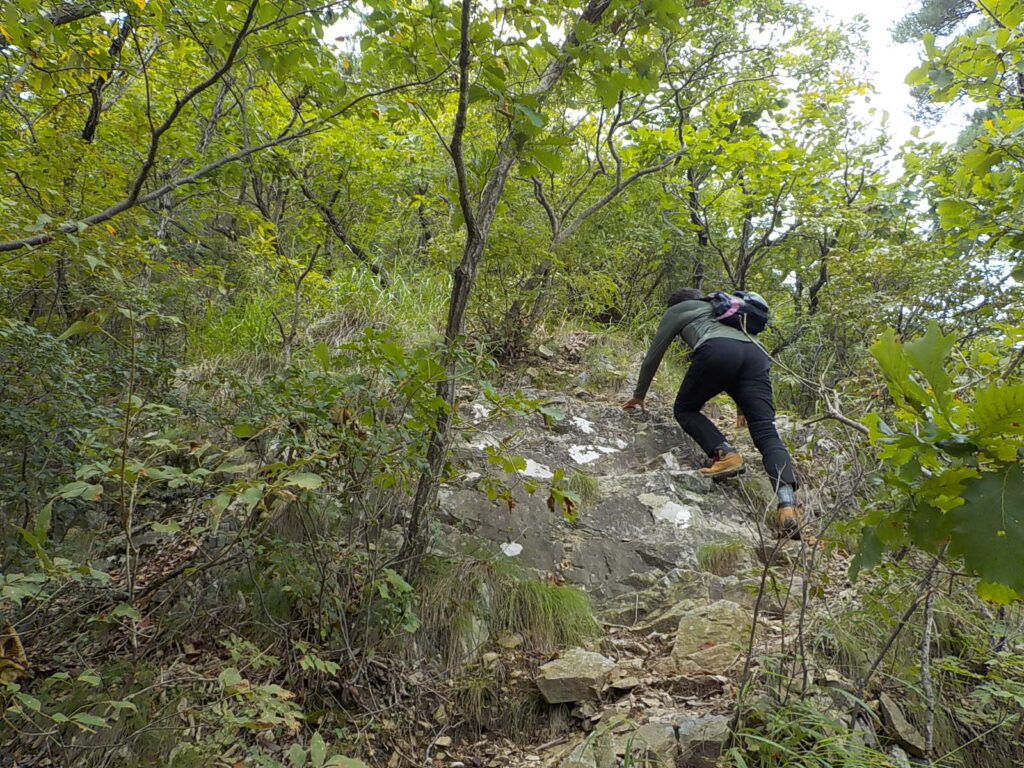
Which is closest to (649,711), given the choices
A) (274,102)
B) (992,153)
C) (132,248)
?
(992,153)

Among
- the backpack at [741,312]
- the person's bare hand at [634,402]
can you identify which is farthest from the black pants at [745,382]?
the person's bare hand at [634,402]

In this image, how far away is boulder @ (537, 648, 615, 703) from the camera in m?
2.38

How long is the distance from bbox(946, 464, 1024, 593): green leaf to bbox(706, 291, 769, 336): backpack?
3.58 metres

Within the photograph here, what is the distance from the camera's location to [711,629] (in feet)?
8.58

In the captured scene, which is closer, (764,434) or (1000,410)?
(1000,410)

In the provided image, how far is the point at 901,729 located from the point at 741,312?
116 inches

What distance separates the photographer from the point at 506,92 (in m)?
1.96

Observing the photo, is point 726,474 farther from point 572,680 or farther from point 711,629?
point 572,680

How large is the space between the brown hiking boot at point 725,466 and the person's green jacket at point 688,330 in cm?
91

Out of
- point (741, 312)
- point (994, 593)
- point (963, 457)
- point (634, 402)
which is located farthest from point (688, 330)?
point (963, 457)

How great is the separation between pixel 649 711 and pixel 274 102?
17.8ft

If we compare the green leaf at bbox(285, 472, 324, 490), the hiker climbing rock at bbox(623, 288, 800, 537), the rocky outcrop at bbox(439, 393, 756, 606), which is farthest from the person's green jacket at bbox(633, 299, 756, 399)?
the green leaf at bbox(285, 472, 324, 490)

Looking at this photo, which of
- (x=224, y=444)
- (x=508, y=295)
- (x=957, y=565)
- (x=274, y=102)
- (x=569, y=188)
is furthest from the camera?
(x=569, y=188)

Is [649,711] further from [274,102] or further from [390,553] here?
[274,102]
